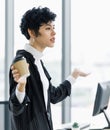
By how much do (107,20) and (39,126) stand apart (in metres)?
2.13

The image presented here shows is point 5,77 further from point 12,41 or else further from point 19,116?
point 19,116

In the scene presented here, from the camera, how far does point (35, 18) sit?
1.78m

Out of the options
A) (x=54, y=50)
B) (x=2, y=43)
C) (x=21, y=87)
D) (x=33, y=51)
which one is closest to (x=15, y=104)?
(x=21, y=87)

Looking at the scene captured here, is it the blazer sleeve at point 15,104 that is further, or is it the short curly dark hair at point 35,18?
the short curly dark hair at point 35,18

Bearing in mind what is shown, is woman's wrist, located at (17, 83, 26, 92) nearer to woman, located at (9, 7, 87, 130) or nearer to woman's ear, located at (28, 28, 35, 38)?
woman, located at (9, 7, 87, 130)

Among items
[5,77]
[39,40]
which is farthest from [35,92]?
[5,77]

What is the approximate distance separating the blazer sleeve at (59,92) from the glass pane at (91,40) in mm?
1404

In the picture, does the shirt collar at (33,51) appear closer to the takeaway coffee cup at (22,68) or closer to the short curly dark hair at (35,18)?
the short curly dark hair at (35,18)

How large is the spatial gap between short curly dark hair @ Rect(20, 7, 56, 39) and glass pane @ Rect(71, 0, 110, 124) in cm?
171

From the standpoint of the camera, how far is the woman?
62.0 inches

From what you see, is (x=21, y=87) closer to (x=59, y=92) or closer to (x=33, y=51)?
(x=33, y=51)

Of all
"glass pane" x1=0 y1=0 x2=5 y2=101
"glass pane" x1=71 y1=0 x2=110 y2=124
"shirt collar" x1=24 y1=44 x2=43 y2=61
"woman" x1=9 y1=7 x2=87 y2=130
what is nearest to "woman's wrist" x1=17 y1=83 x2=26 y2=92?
"woman" x1=9 y1=7 x2=87 y2=130

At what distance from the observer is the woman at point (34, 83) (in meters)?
1.58

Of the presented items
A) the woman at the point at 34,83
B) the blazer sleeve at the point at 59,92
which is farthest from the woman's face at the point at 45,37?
the blazer sleeve at the point at 59,92
